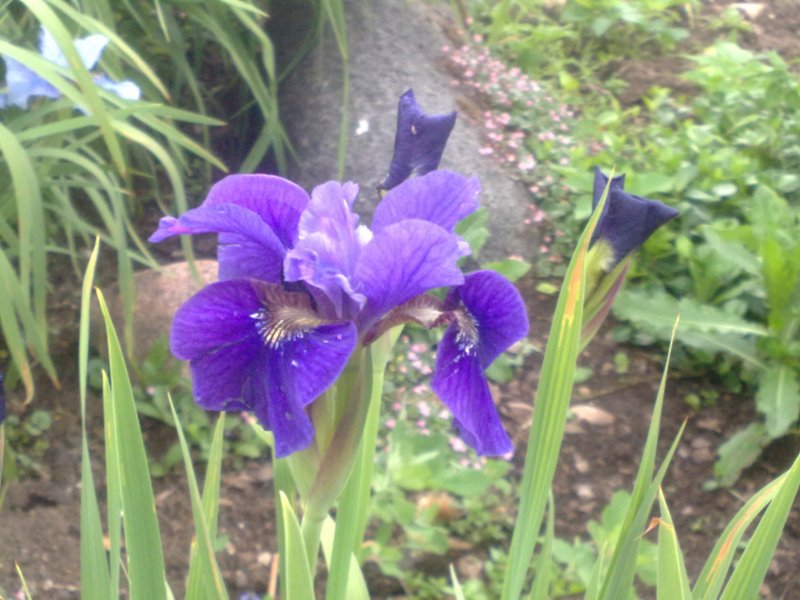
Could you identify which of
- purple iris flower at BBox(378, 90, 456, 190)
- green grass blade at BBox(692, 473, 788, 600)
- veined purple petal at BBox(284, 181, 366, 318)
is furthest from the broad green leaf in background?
veined purple petal at BBox(284, 181, 366, 318)

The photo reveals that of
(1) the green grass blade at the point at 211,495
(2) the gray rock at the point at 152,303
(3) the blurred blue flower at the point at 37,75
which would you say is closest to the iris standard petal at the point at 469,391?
(1) the green grass blade at the point at 211,495

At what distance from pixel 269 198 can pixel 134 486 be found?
24 cm

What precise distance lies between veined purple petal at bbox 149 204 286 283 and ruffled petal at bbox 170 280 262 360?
0.03 metres

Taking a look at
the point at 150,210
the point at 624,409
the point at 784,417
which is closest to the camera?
the point at 784,417

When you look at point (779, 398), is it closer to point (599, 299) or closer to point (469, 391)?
point (599, 299)

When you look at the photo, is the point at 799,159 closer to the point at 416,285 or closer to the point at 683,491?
the point at 683,491

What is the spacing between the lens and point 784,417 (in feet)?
5.88

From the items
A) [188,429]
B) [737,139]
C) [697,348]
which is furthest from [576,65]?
[188,429]

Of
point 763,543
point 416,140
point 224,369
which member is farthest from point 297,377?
point 763,543

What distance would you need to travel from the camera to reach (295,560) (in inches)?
26.3

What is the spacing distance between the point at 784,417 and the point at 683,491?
261 millimetres

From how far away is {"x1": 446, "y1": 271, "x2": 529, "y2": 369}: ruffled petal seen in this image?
25.8 inches

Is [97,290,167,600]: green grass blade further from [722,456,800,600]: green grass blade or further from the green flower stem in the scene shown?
[722,456,800,600]: green grass blade

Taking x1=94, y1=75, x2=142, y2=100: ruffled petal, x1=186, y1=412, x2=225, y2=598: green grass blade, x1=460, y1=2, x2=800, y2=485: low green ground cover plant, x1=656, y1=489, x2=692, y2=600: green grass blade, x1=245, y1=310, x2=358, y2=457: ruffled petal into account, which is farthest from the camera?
x1=460, y1=2, x2=800, y2=485: low green ground cover plant
